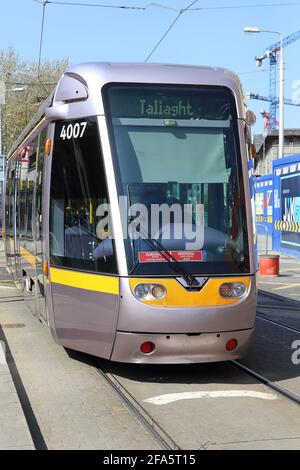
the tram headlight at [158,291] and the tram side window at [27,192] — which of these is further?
the tram side window at [27,192]

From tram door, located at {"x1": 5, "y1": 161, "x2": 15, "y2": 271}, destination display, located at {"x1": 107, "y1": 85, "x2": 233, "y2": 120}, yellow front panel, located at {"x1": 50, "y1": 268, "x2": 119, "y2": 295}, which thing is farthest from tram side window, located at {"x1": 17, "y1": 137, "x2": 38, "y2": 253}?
destination display, located at {"x1": 107, "y1": 85, "x2": 233, "y2": 120}

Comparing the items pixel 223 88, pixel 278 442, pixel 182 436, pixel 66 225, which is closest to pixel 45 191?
pixel 66 225

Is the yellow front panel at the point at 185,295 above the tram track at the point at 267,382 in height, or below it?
above

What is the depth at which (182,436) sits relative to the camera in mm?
4703

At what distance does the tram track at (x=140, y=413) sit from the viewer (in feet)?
14.8

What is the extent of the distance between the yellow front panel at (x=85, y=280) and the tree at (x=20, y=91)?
114 ft

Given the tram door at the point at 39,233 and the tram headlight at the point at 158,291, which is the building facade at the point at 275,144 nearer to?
the tram door at the point at 39,233

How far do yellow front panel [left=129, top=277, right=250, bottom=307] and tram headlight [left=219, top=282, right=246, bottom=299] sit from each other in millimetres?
56

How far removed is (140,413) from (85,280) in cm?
144

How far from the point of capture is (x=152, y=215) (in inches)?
229

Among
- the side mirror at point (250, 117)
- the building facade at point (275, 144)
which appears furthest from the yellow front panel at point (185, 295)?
the building facade at point (275, 144)

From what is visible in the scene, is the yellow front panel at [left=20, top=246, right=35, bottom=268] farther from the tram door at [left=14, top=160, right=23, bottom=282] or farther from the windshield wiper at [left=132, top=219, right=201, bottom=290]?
the windshield wiper at [left=132, top=219, right=201, bottom=290]

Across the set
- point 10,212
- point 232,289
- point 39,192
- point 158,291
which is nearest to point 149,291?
point 158,291
